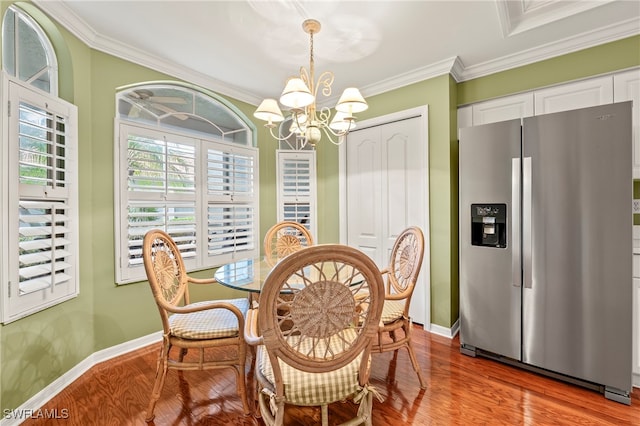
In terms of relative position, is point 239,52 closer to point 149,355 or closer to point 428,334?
point 149,355

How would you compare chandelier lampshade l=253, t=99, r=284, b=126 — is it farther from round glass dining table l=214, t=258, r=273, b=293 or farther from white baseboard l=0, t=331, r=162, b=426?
white baseboard l=0, t=331, r=162, b=426

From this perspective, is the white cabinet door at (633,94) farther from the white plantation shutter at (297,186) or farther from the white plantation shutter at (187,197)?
the white plantation shutter at (187,197)

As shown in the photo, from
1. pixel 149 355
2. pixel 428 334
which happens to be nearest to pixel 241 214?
pixel 149 355

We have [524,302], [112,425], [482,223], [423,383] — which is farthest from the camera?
[482,223]

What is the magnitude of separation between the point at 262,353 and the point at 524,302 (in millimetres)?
1935

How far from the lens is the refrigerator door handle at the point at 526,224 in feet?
7.11

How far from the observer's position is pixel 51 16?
6.42 ft

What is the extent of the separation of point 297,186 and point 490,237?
222cm

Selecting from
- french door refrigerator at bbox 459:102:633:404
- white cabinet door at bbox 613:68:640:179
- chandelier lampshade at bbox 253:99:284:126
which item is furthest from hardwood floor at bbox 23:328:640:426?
chandelier lampshade at bbox 253:99:284:126

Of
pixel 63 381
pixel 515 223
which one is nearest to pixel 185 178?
pixel 63 381

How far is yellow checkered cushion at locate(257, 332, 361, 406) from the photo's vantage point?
3.96 ft

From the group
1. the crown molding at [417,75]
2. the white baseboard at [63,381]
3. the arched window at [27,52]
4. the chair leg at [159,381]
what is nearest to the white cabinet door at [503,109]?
the crown molding at [417,75]

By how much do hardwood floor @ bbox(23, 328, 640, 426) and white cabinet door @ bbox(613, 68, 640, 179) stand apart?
162 cm

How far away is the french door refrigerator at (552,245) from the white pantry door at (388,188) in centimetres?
55
